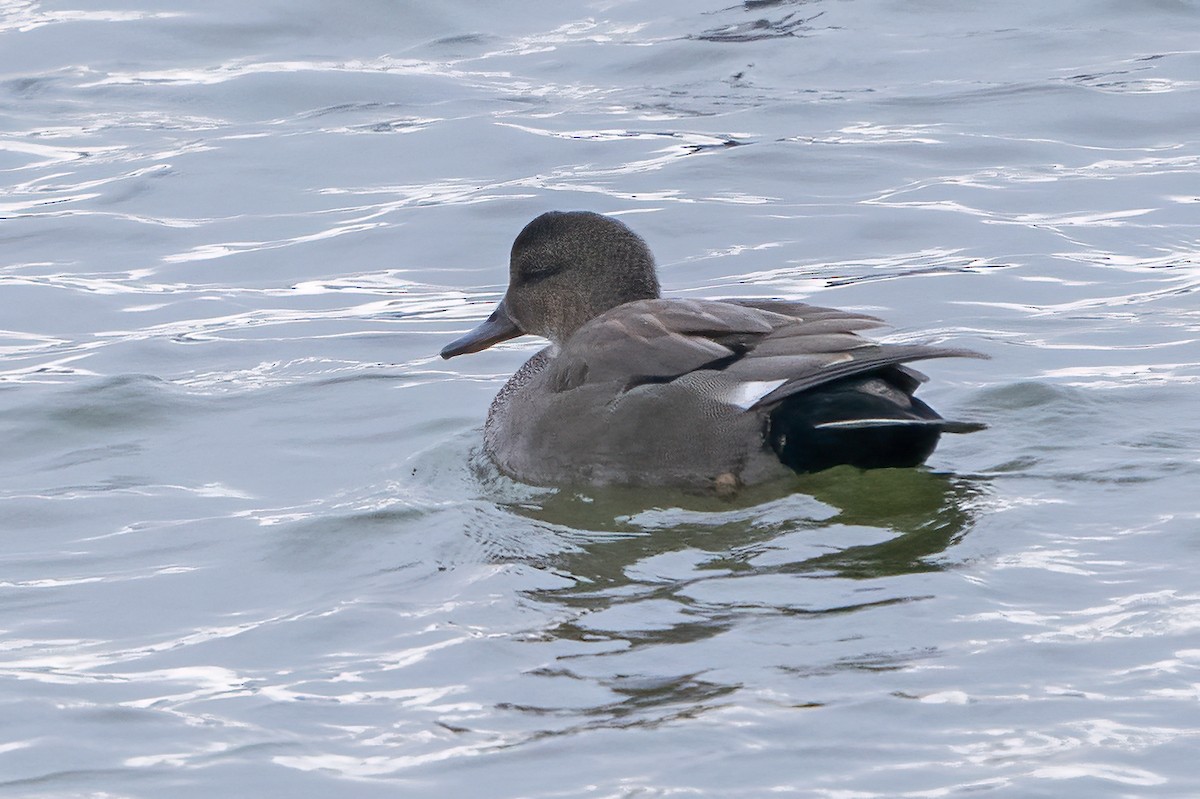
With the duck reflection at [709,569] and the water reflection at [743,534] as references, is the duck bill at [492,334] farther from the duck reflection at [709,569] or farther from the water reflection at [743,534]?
the water reflection at [743,534]

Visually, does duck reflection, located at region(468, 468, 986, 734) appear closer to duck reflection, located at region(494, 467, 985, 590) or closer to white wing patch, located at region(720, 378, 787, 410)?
duck reflection, located at region(494, 467, 985, 590)

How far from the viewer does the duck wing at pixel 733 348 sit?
5.67 metres

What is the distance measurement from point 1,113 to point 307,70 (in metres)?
2.26

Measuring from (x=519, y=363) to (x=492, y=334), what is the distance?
1022 millimetres

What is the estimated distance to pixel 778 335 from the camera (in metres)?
5.92

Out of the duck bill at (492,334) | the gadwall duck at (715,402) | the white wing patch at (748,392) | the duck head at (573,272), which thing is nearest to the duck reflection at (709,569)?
the gadwall duck at (715,402)

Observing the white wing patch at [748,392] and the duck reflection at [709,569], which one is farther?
the white wing patch at [748,392]

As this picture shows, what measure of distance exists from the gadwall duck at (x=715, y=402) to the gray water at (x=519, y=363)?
13 centimetres

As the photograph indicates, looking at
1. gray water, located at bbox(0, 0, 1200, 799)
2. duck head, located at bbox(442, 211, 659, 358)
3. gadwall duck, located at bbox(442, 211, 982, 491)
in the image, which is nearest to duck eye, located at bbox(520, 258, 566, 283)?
duck head, located at bbox(442, 211, 659, 358)

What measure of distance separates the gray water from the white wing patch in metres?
0.31

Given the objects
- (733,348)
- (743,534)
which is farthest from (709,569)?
(733,348)

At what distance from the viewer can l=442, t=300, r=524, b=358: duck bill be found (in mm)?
7375

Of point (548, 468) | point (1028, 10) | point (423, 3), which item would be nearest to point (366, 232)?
point (548, 468)

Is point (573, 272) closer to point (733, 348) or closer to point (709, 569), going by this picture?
point (733, 348)
